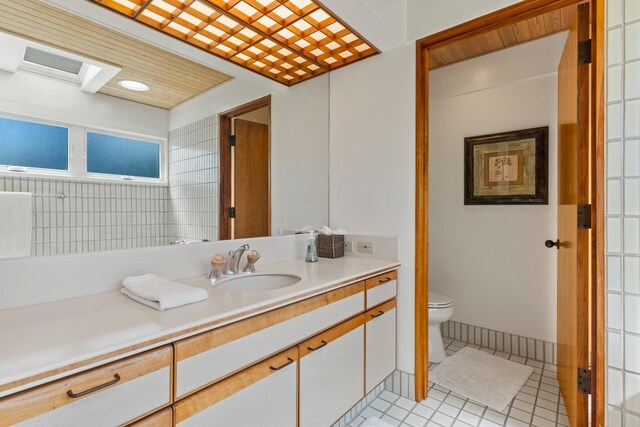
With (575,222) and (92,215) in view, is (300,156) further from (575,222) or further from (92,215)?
(575,222)

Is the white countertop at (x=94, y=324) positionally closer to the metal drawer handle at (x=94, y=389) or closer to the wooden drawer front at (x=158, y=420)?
the metal drawer handle at (x=94, y=389)

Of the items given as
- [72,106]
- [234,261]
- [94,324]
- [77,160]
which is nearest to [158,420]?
[94,324]

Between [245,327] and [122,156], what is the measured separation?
851 millimetres

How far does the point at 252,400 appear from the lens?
108 cm

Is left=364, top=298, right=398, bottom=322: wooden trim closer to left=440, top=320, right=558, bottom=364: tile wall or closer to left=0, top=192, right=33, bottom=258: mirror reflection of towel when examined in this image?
left=440, top=320, right=558, bottom=364: tile wall

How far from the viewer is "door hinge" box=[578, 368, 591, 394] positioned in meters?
1.46

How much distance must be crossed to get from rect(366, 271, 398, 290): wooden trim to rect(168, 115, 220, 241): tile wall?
82 cm

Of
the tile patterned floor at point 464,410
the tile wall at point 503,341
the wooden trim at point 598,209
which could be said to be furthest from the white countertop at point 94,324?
the tile wall at point 503,341

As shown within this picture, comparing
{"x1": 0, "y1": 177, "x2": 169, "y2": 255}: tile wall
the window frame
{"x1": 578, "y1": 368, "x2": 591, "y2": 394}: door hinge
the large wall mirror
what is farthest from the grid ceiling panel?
{"x1": 578, "y1": 368, "x2": 591, "y2": 394}: door hinge

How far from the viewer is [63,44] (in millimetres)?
1158

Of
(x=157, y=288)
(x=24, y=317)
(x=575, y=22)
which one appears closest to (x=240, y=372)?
(x=157, y=288)

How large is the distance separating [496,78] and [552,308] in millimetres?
1724

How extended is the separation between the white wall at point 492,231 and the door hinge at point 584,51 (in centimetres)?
88

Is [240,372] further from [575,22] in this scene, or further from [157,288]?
[575,22]
